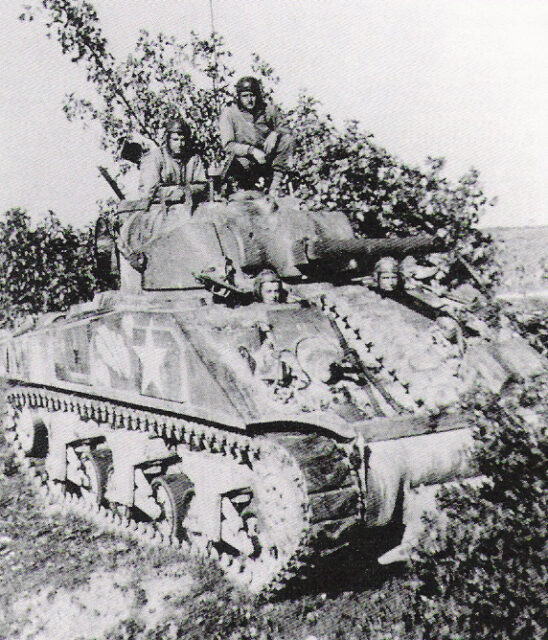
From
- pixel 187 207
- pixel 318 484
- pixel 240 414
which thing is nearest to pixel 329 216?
pixel 187 207

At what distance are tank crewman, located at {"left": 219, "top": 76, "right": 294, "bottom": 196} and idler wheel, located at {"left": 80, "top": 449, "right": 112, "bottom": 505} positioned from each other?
11.7ft

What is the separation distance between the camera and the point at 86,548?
6.43 m

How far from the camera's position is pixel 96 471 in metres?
6.93

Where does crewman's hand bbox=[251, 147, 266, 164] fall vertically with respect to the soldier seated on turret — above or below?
above

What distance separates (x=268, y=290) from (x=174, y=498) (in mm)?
2045

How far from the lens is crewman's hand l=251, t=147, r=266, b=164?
7.94 metres

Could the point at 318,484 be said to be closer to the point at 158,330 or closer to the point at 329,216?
the point at 158,330

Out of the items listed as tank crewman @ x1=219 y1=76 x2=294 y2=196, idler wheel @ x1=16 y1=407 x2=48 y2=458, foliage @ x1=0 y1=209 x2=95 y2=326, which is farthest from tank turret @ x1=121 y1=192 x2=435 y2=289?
foliage @ x1=0 y1=209 x2=95 y2=326

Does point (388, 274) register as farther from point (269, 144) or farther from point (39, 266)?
point (39, 266)

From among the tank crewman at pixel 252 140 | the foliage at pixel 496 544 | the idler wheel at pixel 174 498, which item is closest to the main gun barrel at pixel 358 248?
the tank crewman at pixel 252 140

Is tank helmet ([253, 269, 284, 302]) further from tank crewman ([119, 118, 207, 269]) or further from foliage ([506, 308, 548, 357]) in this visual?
foliage ([506, 308, 548, 357])

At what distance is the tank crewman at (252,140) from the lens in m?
8.02

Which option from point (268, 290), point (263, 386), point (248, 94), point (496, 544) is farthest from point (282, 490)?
point (248, 94)

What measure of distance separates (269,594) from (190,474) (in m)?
1.58
